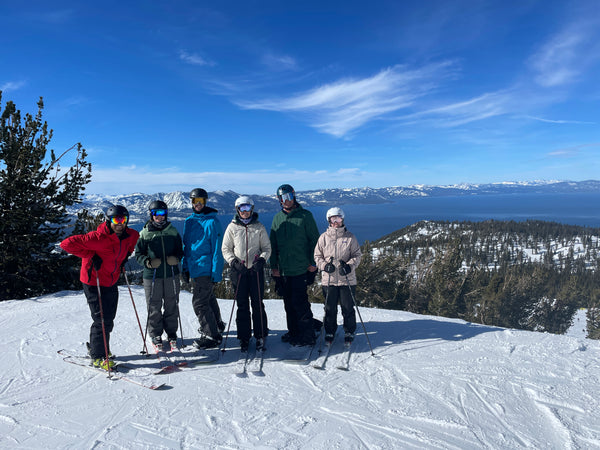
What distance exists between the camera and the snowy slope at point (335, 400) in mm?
2756

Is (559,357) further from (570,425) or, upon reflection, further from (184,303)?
(184,303)

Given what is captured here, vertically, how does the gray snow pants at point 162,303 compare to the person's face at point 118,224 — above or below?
below

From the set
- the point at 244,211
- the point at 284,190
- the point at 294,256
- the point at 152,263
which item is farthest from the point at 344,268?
the point at 152,263

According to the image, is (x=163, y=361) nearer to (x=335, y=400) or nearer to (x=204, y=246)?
(x=204, y=246)

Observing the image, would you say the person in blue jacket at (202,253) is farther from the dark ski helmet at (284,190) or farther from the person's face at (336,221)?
the person's face at (336,221)

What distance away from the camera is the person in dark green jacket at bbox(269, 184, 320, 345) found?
4.69m

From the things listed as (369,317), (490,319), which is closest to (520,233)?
(490,319)

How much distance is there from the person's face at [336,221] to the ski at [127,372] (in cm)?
310

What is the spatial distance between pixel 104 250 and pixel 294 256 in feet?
8.50

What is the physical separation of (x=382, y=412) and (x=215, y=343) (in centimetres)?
279

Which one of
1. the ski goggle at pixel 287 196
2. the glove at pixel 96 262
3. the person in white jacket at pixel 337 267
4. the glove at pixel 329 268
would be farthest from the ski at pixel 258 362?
the glove at pixel 96 262

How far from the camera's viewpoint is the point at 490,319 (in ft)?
123

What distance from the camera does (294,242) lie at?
4.68 metres

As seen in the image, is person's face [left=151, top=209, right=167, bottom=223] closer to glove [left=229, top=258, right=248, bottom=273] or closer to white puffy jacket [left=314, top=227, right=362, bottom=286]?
glove [left=229, top=258, right=248, bottom=273]
